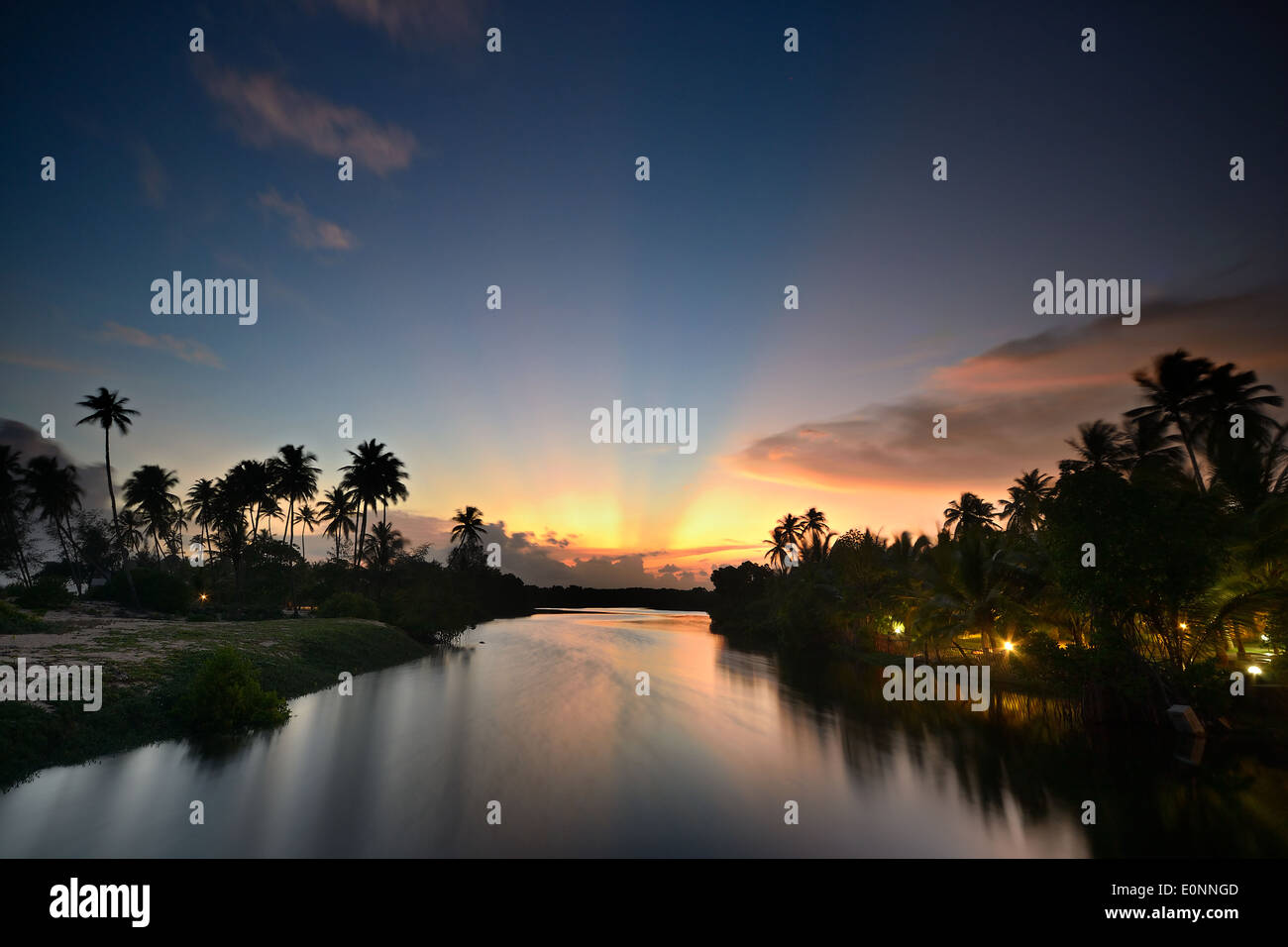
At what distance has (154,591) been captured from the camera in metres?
41.2

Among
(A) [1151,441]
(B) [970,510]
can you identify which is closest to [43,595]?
(A) [1151,441]

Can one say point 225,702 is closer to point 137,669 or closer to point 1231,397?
point 137,669

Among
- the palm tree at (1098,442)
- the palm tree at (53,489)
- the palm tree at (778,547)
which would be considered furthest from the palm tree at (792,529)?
the palm tree at (53,489)

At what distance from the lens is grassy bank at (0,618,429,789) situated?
1252cm

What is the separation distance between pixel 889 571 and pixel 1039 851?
32.1 m

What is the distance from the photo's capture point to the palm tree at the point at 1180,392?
3212cm

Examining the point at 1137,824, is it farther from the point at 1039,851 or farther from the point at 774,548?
the point at 774,548

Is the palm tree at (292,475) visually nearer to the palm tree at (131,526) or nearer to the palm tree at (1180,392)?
the palm tree at (131,526)

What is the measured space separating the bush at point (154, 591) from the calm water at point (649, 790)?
99.9 feet

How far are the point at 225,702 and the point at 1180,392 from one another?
49.1 meters

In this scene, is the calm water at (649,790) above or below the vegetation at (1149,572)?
below

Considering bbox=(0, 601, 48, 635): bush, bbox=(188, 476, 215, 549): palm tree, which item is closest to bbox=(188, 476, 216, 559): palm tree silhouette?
bbox=(188, 476, 215, 549): palm tree
